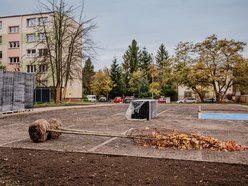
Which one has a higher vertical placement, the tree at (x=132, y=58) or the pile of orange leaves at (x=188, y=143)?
the tree at (x=132, y=58)

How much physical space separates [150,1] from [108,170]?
9663 mm

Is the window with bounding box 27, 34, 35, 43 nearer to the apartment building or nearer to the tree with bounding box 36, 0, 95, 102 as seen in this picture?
the apartment building

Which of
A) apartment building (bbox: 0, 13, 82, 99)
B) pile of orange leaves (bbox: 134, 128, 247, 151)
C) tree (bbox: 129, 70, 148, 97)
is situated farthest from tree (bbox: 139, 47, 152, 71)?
pile of orange leaves (bbox: 134, 128, 247, 151)

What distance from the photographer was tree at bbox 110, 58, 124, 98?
69.4 metres

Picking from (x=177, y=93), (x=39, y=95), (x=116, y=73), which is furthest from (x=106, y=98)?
(x=39, y=95)

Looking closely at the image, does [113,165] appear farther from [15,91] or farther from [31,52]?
[31,52]

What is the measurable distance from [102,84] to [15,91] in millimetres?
49739

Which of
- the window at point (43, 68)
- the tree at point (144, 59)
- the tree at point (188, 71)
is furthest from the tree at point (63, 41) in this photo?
the tree at point (144, 59)

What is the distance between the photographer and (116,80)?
69.6 meters

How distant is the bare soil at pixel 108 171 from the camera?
4773 mm

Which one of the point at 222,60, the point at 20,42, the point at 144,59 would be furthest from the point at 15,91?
the point at 144,59

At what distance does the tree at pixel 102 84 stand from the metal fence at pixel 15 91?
4640 cm

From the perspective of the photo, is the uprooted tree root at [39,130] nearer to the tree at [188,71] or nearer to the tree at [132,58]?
the tree at [188,71]

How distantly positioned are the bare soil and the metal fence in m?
12.3
